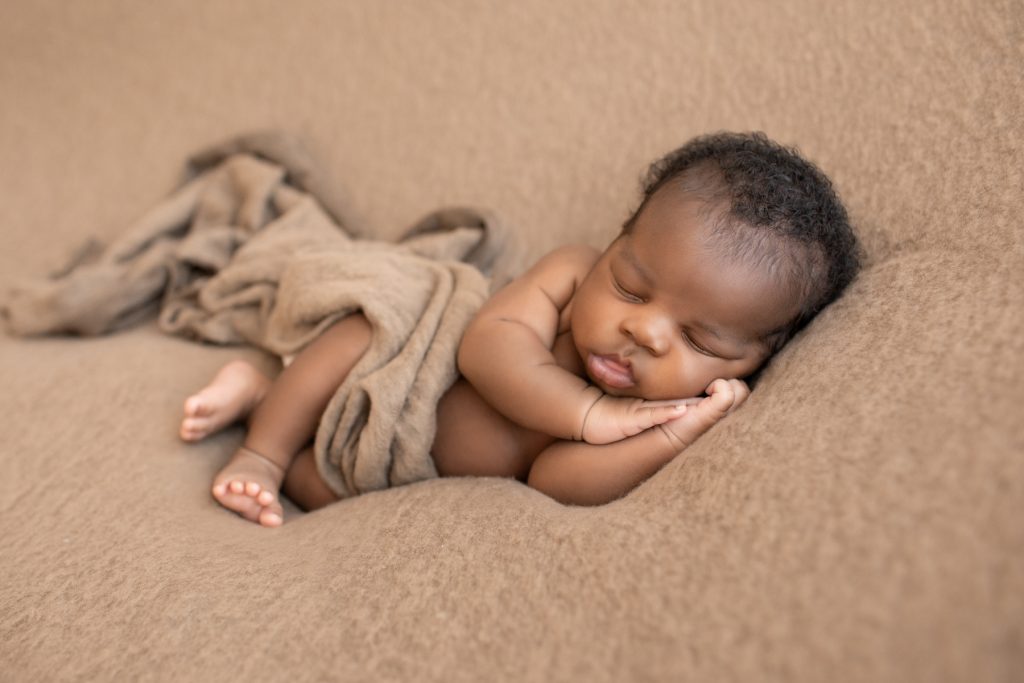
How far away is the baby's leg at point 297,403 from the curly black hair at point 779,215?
0.41 metres

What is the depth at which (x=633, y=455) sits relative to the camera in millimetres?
931

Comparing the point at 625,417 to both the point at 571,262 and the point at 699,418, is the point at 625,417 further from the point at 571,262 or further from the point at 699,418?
the point at 571,262

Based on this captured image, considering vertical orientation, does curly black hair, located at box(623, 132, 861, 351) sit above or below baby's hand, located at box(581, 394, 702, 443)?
above

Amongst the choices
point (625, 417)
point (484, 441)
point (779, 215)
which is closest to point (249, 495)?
point (484, 441)

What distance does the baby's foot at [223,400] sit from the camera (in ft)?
3.67

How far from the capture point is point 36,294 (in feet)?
4.61

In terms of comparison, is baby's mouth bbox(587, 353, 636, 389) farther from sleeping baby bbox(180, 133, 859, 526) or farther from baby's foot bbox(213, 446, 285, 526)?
baby's foot bbox(213, 446, 285, 526)

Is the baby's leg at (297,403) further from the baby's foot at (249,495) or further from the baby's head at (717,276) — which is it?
the baby's head at (717,276)

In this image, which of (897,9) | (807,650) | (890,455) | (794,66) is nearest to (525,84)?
(794,66)

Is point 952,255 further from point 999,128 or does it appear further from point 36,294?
point 36,294

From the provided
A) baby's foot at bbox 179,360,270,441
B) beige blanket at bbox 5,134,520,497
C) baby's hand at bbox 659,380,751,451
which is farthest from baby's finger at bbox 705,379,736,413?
baby's foot at bbox 179,360,270,441

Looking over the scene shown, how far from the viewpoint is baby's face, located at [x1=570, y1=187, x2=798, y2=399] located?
0.93 metres

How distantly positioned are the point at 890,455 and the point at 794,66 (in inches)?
31.4

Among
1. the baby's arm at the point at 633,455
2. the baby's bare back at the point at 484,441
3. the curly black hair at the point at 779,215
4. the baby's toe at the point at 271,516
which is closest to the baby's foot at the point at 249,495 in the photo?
the baby's toe at the point at 271,516
